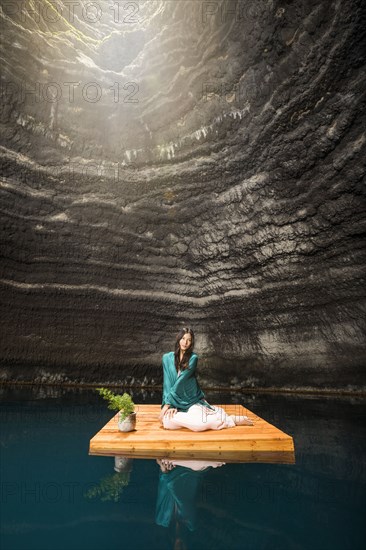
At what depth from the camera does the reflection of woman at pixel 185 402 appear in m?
4.20

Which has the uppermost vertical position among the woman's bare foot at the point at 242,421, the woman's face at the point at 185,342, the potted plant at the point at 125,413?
the woman's face at the point at 185,342

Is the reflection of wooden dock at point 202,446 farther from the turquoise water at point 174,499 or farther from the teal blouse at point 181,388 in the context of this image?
the teal blouse at point 181,388

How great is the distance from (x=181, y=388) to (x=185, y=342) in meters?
0.51

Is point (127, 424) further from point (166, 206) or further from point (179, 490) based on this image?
point (166, 206)

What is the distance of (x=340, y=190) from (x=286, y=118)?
1712 mm

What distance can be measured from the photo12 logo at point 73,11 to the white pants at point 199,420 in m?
8.88

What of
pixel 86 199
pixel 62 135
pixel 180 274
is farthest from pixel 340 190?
pixel 62 135

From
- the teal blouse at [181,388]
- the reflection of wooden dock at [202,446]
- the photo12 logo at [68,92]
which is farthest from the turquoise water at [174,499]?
the photo12 logo at [68,92]

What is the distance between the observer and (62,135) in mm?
9648

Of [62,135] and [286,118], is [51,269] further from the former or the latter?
[286,118]

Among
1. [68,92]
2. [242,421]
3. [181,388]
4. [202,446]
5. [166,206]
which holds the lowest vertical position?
[202,446]

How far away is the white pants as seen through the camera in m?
4.14

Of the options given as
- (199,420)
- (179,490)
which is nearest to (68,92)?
(199,420)

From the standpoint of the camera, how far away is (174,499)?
8.82 feet
